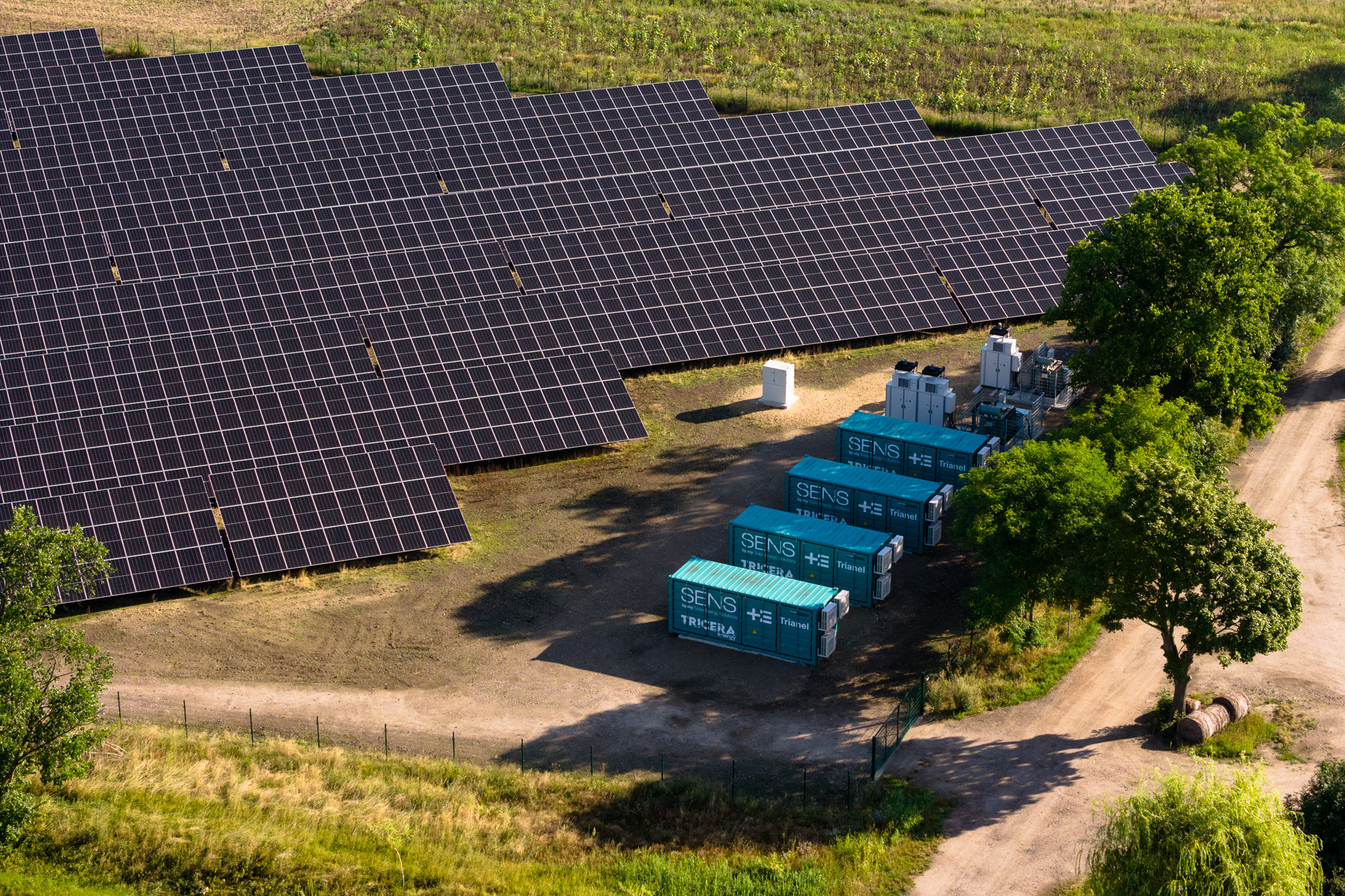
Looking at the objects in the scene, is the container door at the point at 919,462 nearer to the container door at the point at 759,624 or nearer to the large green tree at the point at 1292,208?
the container door at the point at 759,624

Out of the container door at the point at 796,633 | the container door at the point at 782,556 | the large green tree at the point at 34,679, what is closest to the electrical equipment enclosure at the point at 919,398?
the container door at the point at 782,556

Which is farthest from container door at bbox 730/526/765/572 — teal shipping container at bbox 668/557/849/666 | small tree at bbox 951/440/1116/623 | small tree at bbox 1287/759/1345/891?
small tree at bbox 1287/759/1345/891

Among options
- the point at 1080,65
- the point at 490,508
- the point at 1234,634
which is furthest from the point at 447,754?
the point at 1080,65

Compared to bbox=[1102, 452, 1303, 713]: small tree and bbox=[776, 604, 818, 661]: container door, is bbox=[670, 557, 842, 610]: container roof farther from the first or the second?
bbox=[1102, 452, 1303, 713]: small tree

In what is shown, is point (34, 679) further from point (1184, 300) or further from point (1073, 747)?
point (1184, 300)

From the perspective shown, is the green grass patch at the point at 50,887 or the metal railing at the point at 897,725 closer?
the green grass patch at the point at 50,887

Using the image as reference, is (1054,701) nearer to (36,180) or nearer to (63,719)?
(63,719)
